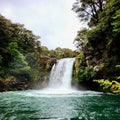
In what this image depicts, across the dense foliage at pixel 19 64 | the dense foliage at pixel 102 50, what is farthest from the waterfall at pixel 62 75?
the dense foliage at pixel 102 50

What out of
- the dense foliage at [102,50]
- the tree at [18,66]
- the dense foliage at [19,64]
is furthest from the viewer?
the tree at [18,66]

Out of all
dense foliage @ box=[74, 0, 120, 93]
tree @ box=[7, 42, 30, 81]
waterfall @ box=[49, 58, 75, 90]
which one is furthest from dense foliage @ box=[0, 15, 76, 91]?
dense foliage @ box=[74, 0, 120, 93]

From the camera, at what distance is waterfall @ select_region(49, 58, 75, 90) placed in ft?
93.5

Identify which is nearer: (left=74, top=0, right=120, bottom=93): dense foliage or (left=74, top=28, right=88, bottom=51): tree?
(left=74, top=0, right=120, bottom=93): dense foliage

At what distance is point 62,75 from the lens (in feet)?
97.3

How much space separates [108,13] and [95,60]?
550 centimetres

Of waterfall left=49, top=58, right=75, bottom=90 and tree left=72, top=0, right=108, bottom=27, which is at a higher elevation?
tree left=72, top=0, right=108, bottom=27

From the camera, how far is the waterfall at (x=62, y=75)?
28494 mm

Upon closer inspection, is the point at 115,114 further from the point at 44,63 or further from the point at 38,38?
the point at 38,38

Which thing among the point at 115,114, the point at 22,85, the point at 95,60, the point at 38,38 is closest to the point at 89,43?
the point at 95,60

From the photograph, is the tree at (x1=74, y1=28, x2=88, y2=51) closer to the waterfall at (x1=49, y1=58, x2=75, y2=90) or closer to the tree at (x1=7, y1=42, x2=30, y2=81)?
the waterfall at (x1=49, y1=58, x2=75, y2=90)

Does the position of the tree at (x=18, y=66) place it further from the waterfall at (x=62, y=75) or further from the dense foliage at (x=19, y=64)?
the waterfall at (x=62, y=75)

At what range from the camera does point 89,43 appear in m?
24.5

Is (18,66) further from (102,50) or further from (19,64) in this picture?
(102,50)
